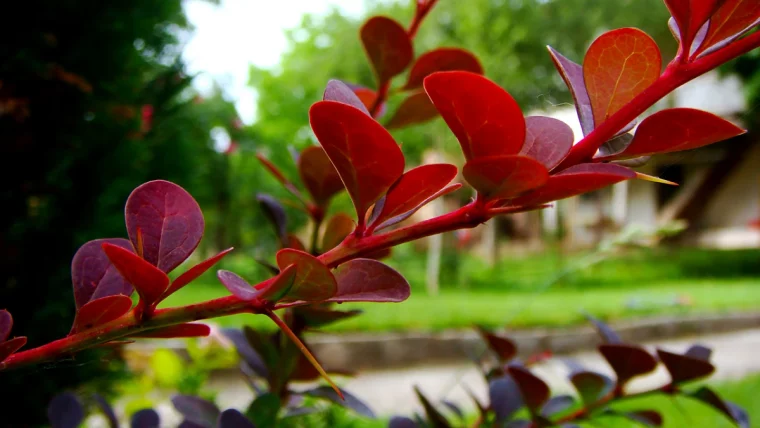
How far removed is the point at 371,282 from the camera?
0.21 metres

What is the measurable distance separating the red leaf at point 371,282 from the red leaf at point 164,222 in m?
0.06

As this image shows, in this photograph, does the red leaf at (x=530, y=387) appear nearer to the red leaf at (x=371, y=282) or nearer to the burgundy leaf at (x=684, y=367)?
the burgundy leaf at (x=684, y=367)

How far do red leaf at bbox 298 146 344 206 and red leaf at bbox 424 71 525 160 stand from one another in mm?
211

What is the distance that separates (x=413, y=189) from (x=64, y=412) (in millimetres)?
254

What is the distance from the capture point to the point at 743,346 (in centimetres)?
357

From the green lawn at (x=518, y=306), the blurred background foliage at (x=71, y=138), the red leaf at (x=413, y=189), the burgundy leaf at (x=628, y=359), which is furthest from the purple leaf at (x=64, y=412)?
A: the green lawn at (x=518, y=306)

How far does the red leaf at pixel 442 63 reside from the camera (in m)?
0.38

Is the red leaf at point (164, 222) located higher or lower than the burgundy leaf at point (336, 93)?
lower

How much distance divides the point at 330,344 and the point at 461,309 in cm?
115

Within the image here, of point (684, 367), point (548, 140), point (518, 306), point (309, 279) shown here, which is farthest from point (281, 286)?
point (518, 306)

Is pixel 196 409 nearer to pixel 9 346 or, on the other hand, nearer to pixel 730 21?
pixel 9 346

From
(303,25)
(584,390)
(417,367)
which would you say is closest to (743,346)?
(417,367)

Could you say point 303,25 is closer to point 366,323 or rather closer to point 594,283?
point 594,283

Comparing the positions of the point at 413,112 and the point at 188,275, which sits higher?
the point at 413,112
